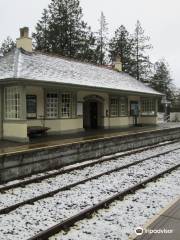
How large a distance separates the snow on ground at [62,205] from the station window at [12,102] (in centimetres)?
615

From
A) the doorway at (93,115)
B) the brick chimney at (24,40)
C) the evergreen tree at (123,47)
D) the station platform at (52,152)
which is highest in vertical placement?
the evergreen tree at (123,47)

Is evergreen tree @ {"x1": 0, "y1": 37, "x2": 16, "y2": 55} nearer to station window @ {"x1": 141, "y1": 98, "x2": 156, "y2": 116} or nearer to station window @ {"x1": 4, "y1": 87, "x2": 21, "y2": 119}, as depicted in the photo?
station window @ {"x1": 141, "y1": 98, "x2": 156, "y2": 116}

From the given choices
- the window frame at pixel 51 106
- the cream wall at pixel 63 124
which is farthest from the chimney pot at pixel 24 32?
the cream wall at pixel 63 124

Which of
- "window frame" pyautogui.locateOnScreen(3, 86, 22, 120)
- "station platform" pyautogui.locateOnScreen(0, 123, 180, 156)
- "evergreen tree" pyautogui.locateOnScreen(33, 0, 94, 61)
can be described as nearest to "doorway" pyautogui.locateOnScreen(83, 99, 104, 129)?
"station platform" pyautogui.locateOnScreen(0, 123, 180, 156)

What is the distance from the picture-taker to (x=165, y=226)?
5.49 meters

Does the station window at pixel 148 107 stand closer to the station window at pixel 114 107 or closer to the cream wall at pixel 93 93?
the station window at pixel 114 107

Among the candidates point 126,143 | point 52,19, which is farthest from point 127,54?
point 126,143

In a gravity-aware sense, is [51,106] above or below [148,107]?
below

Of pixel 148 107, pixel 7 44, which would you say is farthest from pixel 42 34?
pixel 148 107

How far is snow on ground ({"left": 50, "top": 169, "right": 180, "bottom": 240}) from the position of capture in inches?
217

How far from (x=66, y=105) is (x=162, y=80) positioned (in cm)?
4200

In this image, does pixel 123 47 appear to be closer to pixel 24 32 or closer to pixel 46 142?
pixel 24 32

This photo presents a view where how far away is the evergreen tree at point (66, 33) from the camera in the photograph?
41188 mm

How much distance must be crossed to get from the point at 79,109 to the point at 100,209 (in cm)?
1184
